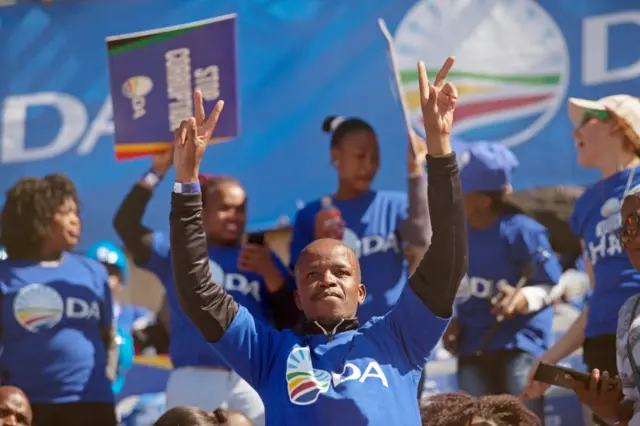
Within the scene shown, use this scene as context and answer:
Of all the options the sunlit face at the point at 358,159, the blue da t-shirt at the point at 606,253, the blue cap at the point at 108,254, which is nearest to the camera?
the blue da t-shirt at the point at 606,253

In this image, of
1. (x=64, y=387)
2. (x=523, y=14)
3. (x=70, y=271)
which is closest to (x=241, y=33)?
(x=523, y=14)

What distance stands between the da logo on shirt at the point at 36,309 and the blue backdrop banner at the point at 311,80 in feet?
5.16

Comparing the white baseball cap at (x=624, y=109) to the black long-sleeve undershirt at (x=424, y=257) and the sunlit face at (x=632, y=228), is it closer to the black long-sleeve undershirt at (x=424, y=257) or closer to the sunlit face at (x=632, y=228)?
the sunlit face at (x=632, y=228)

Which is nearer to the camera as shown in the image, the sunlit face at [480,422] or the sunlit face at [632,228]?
the sunlit face at [480,422]

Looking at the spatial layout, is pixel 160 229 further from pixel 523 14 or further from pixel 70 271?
pixel 523 14

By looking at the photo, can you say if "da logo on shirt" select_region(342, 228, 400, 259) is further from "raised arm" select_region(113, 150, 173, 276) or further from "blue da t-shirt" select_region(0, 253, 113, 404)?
"blue da t-shirt" select_region(0, 253, 113, 404)

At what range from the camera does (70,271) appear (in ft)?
18.3

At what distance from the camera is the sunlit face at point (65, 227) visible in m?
5.61

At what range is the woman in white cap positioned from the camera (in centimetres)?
483

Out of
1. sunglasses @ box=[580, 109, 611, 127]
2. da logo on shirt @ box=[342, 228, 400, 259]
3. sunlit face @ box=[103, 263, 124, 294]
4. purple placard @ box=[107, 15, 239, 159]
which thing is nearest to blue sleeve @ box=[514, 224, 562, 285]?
da logo on shirt @ box=[342, 228, 400, 259]

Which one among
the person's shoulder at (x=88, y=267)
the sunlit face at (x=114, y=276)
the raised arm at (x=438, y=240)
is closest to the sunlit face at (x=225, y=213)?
the person's shoulder at (x=88, y=267)

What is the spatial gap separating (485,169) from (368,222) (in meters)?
0.77

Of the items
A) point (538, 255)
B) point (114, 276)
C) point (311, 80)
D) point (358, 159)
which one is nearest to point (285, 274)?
point (358, 159)

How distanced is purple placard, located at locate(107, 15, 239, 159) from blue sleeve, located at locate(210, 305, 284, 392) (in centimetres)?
214
